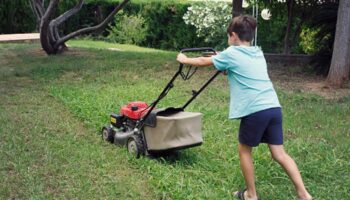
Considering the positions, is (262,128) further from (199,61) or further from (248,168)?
(199,61)

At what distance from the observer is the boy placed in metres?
3.34

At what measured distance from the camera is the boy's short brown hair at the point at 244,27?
10.9 ft

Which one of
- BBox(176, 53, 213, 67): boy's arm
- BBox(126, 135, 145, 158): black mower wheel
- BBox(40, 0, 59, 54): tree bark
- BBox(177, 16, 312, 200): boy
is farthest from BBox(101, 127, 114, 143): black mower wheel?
BBox(40, 0, 59, 54): tree bark

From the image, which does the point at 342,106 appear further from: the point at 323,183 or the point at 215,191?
the point at 215,191

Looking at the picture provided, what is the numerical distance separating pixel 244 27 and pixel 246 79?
35 cm

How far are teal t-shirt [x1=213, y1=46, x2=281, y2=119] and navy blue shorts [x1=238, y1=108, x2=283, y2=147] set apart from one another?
0.13 ft

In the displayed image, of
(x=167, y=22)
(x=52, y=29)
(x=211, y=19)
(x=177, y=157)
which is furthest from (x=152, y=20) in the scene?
(x=177, y=157)

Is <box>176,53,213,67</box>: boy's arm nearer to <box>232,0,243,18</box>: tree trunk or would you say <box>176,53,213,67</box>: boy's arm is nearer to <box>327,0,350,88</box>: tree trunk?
<box>327,0,350,88</box>: tree trunk

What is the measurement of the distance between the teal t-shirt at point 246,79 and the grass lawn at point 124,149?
2.31 ft

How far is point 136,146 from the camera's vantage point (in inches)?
169

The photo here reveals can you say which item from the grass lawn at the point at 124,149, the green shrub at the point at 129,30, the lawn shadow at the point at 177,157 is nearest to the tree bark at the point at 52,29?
the grass lawn at the point at 124,149

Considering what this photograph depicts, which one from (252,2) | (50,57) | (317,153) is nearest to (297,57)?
(252,2)

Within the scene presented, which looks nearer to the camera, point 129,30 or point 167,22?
point 167,22

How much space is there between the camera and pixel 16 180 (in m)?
3.79
